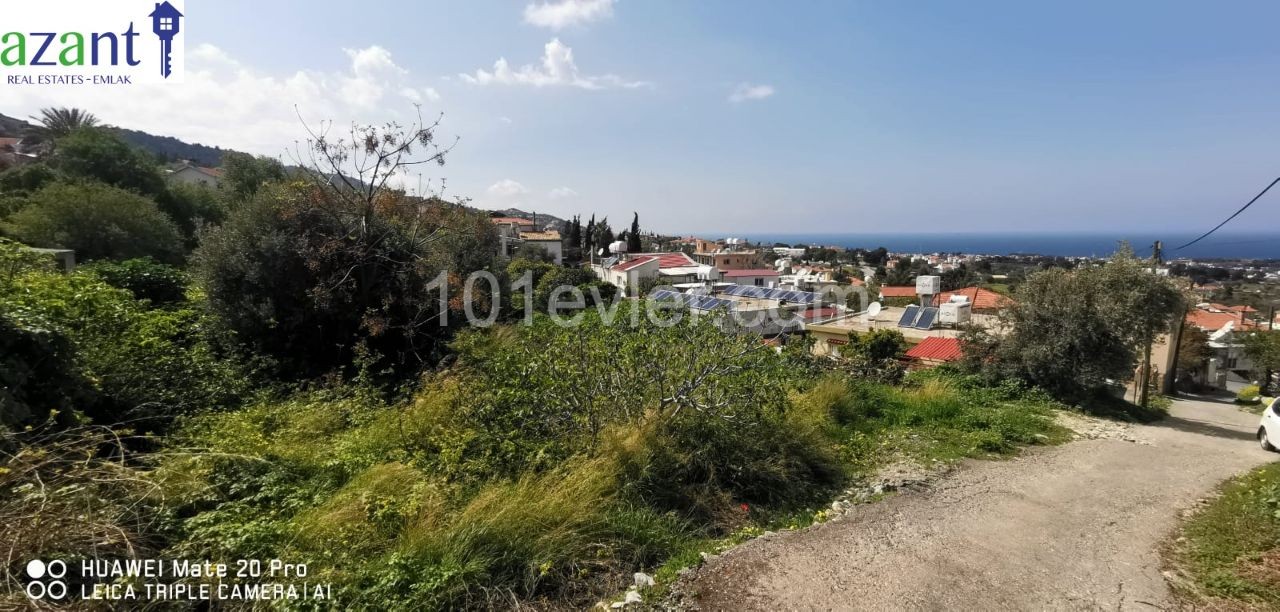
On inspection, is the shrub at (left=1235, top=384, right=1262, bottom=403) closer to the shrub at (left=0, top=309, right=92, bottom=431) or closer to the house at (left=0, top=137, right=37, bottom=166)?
the shrub at (left=0, top=309, right=92, bottom=431)

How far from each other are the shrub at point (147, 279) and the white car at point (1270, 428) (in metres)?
20.3

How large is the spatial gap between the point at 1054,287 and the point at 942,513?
957 centimetres

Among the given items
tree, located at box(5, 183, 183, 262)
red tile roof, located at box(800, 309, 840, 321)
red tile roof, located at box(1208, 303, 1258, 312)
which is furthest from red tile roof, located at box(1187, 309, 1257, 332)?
tree, located at box(5, 183, 183, 262)

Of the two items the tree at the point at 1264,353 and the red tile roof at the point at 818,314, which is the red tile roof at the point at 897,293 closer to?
the red tile roof at the point at 818,314

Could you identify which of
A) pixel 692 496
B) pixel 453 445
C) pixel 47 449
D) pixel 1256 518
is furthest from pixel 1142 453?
pixel 47 449

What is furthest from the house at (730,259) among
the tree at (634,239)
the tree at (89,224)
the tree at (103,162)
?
the tree at (89,224)

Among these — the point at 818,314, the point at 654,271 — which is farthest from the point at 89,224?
the point at 654,271

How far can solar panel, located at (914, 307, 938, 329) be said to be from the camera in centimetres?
2162

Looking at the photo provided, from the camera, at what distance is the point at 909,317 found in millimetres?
22484

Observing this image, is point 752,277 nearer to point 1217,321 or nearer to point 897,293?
point 897,293

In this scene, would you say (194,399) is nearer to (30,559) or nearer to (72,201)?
(30,559)

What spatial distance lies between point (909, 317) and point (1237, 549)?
19.6 meters

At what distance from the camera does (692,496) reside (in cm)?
517

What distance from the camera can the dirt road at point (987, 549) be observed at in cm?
358
